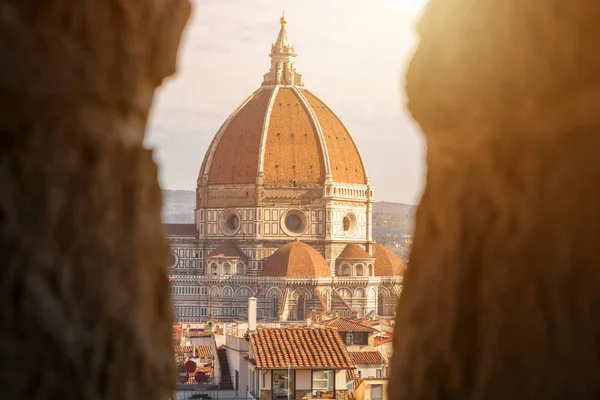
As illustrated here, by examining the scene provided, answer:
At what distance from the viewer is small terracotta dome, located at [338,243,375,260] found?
2594 inches

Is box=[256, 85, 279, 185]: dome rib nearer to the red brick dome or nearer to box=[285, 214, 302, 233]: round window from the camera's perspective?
the red brick dome

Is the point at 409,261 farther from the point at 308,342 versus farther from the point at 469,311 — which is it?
the point at 308,342

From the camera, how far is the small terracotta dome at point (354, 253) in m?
65.9

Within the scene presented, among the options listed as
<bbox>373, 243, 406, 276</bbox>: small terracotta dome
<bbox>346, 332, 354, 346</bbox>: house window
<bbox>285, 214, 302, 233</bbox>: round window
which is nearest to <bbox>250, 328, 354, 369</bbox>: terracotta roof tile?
<bbox>346, 332, 354, 346</bbox>: house window

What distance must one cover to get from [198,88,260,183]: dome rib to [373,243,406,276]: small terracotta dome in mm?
11426

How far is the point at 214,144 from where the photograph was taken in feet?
226

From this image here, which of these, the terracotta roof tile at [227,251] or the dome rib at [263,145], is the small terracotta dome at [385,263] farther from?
the dome rib at [263,145]

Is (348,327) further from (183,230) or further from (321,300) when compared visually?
(183,230)

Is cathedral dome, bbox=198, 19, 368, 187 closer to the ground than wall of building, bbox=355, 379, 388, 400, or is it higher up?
higher up

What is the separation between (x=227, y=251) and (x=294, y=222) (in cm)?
487

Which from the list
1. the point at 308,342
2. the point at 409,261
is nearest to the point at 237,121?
the point at 308,342

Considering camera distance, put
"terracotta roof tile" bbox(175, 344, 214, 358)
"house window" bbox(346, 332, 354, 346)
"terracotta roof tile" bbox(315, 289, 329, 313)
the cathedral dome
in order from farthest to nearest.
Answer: the cathedral dome < "terracotta roof tile" bbox(315, 289, 329, 313) < "house window" bbox(346, 332, 354, 346) < "terracotta roof tile" bbox(175, 344, 214, 358)

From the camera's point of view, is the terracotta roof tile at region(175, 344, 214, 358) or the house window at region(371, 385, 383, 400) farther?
the terracotta roof tile at region(175, 344, 214, 358)

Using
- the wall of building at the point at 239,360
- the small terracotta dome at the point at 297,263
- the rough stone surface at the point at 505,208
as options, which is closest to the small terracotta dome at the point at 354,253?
the small terracotta dome at the point at 297,263
